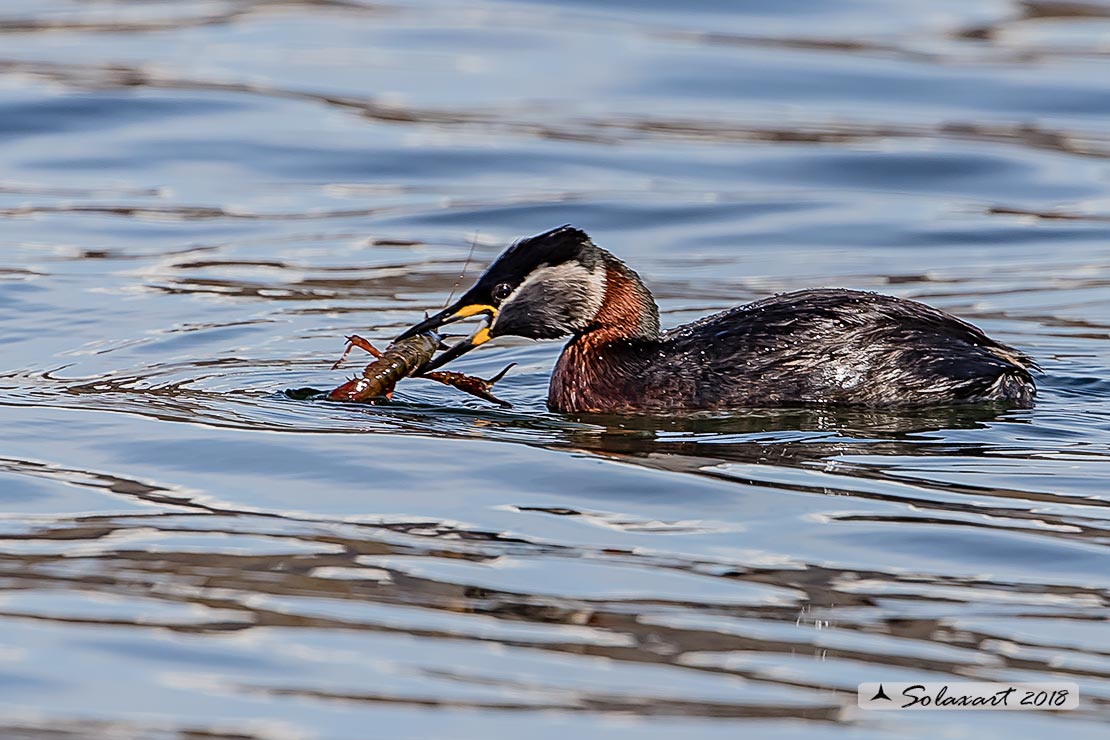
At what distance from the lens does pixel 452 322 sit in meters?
8.90

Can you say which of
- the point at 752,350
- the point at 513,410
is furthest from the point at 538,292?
the point at 752,350

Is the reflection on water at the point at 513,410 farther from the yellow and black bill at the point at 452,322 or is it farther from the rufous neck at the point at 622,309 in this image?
the rufous neck at the point at 622,309

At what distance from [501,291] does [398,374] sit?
0.61 meters

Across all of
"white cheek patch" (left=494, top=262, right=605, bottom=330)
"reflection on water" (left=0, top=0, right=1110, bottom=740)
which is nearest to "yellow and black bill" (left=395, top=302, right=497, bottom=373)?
"white cheek patch" (left=494, top=262, right=605, bottom=330)

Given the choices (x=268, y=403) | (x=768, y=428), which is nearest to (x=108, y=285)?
(x=268, y=403)

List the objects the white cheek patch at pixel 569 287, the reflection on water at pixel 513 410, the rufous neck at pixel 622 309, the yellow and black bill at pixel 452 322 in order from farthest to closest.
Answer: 1. the rufous neck at pixel 622 309
2. the white cheek patch at pixel 569 287
3. the yellow and black bill at pixel 452 322
4. the reflection on water at pixel 513 410

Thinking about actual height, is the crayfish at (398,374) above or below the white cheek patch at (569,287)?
below

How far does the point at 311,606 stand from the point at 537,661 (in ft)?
2.78

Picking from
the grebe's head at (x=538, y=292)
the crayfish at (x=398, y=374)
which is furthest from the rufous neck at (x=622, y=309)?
the crayfish at (x=398, y=374)

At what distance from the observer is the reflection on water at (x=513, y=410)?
5484mm

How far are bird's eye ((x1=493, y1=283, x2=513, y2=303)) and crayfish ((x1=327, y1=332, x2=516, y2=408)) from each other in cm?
32

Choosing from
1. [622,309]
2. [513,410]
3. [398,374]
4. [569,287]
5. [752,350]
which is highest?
[569,287]

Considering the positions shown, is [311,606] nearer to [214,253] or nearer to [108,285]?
[108,285]

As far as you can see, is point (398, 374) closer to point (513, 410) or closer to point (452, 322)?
point (452, 322)
